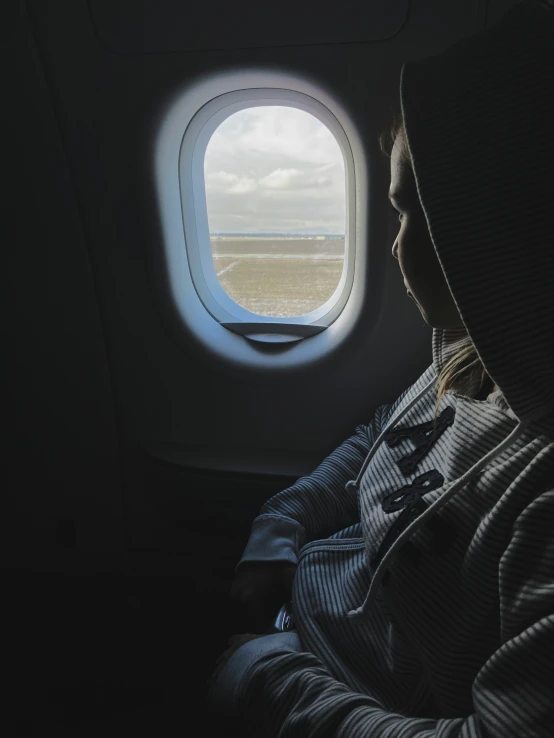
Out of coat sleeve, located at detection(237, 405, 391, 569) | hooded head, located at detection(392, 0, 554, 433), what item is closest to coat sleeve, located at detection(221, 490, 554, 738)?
hooded head, located at detection(392, 0, 554, 433)

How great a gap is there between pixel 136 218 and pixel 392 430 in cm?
85

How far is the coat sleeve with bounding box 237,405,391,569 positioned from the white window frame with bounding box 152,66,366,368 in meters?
0.28

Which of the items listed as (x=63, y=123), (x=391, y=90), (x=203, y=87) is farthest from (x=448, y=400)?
(x=63, y=123)

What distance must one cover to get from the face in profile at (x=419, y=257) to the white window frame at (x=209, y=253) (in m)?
0.44

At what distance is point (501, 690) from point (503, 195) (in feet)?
1.64

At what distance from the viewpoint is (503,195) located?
0.55m

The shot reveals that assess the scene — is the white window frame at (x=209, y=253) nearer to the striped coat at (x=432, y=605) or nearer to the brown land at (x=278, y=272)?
the brown land at (x=278, y=272)

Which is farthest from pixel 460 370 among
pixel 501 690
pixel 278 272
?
pixel 278 272

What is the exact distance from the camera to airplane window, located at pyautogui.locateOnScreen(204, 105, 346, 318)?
1348 millimetres

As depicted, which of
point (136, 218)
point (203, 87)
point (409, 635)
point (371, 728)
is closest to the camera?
point (371, 728)

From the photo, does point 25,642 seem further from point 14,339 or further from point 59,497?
point 14,339

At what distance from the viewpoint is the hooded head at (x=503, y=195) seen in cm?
54

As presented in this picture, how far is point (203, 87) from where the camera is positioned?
121 centimetres

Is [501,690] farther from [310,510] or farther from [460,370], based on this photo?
[310,510]
